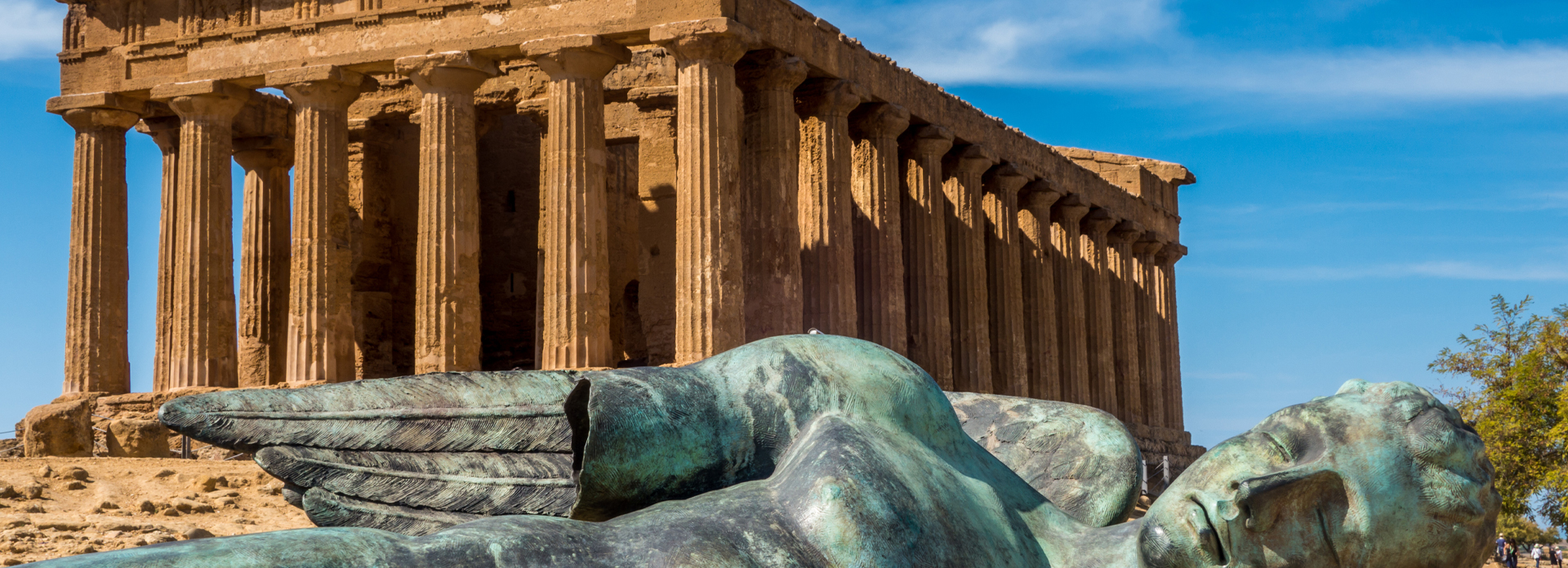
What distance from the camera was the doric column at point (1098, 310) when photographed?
33250mm

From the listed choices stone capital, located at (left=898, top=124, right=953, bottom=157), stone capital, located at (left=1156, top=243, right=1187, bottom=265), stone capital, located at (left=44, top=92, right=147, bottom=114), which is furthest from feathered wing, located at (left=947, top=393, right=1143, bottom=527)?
stone capital, located at (left=1156, top=243, right=1187, bottom=265)

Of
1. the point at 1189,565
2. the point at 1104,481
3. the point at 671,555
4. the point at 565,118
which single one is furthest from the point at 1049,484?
the point at 565,118

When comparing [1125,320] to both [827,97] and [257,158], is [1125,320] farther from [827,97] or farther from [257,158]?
[257,158]

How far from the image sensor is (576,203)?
20.1 metres

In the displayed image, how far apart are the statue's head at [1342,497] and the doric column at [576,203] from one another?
56.2 feet

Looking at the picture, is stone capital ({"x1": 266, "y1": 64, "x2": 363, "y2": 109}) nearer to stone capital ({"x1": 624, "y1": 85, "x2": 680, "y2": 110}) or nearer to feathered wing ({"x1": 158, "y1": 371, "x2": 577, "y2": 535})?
stone capital ({"x1": 624, "y1": 85, "x2": 680, "y2": 110})

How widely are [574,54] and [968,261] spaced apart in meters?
9.33

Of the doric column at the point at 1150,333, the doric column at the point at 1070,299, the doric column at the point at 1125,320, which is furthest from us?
the doric column at the point at 1150,333

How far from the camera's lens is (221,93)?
2280 cm

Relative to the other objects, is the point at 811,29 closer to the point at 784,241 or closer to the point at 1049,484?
the point at 784,241

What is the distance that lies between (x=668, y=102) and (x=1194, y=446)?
60.2ft

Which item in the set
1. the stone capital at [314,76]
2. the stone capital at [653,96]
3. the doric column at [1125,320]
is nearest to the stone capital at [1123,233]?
the doric column at [1125,320]

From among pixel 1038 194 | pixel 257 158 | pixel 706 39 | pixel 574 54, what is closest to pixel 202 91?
pixel 257 158

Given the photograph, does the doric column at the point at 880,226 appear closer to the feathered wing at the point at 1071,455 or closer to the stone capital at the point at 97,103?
the stone capital at the point at 97,103
